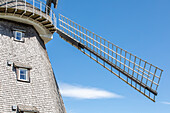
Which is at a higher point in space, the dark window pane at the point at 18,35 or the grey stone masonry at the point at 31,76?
the dark window pane at the point at 18,35

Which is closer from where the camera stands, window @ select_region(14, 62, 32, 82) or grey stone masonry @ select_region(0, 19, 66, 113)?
grey stone masonry @ select_region(0, 19, 66, 113)

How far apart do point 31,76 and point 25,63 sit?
34.5 inches

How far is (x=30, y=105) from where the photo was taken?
51.5 ft

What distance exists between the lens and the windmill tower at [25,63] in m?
15.5

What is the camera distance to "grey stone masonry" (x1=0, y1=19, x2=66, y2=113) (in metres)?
15.5

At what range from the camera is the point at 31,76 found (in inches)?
656

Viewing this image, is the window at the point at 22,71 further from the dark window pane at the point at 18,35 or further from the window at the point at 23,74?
the dark window pane at the point at 18,35

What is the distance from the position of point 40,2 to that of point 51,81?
524cm

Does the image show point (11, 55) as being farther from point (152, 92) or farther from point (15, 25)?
point (152, 92)

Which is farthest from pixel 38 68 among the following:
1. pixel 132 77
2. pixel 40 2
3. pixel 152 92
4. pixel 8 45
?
pixel 152 92

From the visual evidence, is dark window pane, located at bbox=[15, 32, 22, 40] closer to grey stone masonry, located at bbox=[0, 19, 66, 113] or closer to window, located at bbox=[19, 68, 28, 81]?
grey stone masonry, located at bbox=[0, 19, 66, 113]

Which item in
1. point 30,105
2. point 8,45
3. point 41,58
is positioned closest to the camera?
Result: point 30,105

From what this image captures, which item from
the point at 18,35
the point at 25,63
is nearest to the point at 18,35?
the point at 18,35

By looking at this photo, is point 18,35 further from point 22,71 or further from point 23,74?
point 23,74
